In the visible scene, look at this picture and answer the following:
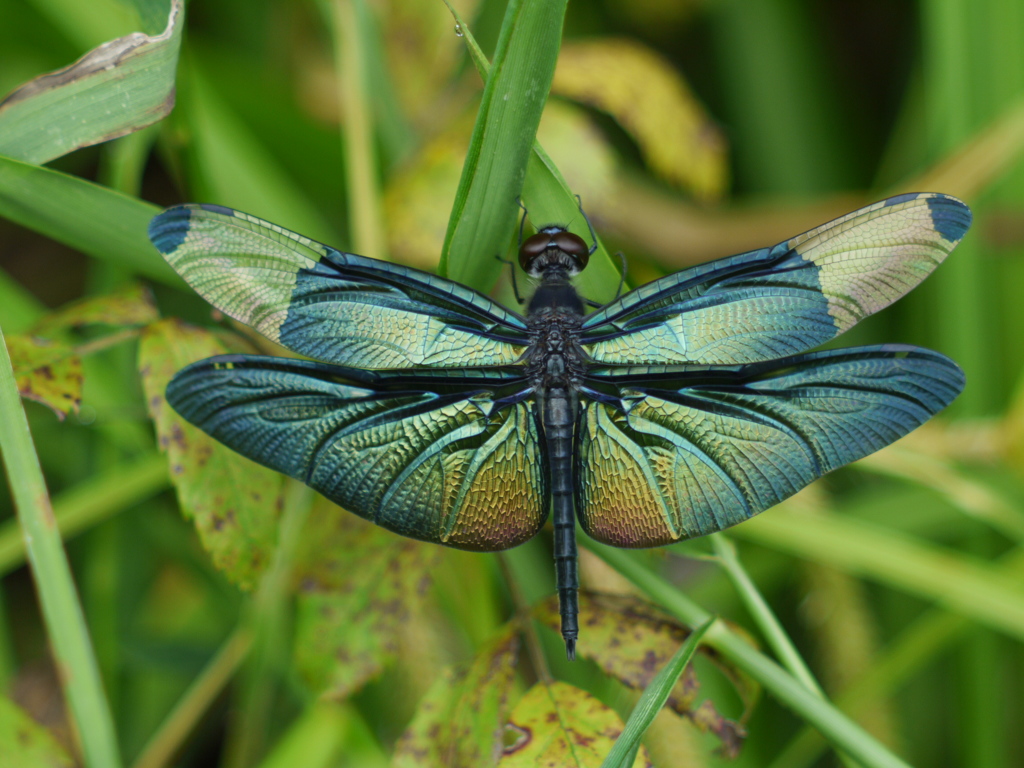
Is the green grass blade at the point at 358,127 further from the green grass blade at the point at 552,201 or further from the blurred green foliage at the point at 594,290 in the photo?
the green grass blade at the point at 552,201

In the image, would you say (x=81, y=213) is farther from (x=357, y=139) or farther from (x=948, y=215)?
(x=948, y=215)

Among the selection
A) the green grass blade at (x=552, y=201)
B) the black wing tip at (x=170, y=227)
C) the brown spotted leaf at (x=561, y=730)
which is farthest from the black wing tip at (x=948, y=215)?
the black wing tip at (x=170, y=227)

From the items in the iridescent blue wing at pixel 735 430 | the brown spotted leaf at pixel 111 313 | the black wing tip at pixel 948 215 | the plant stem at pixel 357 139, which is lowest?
the iridescent blue wing at pixel 735 430

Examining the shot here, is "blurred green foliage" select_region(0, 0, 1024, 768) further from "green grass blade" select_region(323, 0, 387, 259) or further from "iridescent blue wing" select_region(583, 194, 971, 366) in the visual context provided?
"iridescent blue wing" select_region(583, 194, 971, 366)

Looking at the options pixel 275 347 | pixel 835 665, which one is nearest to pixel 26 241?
pixel 275 347

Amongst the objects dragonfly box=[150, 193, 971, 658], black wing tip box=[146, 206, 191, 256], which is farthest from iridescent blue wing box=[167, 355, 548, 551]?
black wing tip box=[146, 206, 191, 256]

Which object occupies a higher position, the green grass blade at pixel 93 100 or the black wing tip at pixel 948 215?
the green grass blade at pixel 93 100

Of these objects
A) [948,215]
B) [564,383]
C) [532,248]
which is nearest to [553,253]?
[532,248]

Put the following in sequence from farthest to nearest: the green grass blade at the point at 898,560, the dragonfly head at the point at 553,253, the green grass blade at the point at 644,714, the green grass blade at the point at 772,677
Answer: the green grass blade at the point at 898,560
the dragonfly head at the point at 553,253
the green grass blade at the point at 772,677
the green grass blade at the point at 644,714
